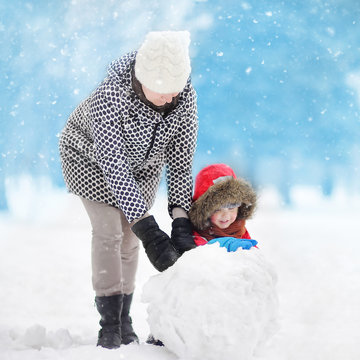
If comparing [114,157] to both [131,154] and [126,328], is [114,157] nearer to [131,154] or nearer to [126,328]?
[131,154]

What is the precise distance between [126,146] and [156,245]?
0.41 m

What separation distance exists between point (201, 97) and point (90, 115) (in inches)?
95.3

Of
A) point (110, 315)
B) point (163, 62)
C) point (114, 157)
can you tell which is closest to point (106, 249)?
point (110, 315)

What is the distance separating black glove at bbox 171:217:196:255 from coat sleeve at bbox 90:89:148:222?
158 millimetres

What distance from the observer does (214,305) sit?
1366 mm

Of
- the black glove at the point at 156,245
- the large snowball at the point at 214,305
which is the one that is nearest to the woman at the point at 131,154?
the black glove at the point at 156,245

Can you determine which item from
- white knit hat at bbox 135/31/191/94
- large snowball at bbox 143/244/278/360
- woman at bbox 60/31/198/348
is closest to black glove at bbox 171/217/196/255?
woman at bbox 60/31/198/348

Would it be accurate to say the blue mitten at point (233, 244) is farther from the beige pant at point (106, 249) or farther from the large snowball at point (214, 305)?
the beige pant at point (106, 249)

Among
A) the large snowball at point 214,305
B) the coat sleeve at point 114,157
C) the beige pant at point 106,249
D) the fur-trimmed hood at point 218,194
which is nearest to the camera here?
the large snowball at point 214,305

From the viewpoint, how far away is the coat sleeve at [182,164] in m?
1.87

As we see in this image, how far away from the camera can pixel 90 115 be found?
1.77 m

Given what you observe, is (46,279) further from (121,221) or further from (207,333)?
(207,333)

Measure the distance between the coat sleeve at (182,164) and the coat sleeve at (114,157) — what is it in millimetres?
220

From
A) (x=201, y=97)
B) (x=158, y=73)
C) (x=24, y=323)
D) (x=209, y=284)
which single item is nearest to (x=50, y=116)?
(x=201, y=97)
